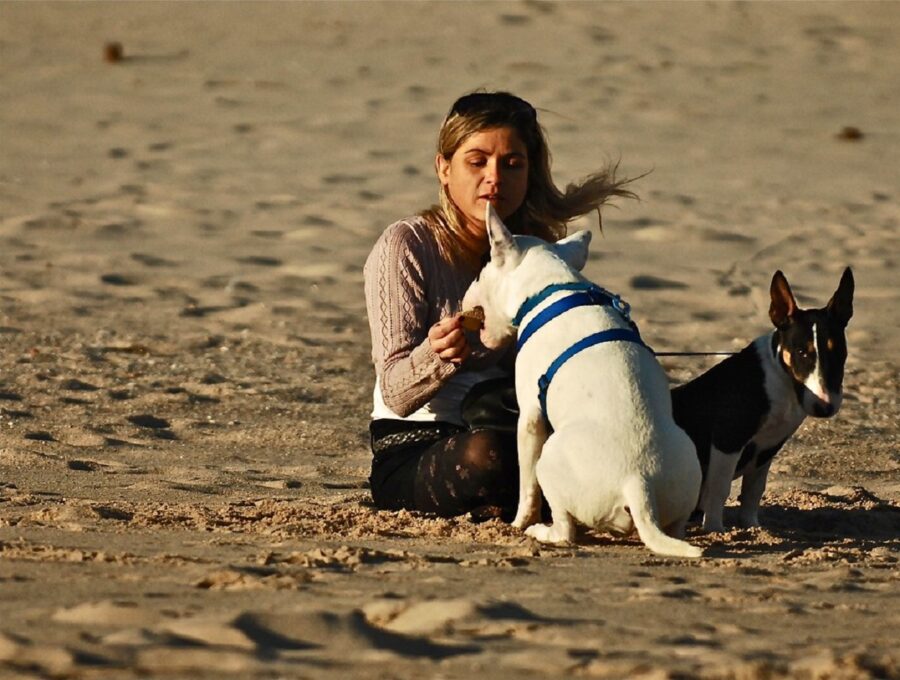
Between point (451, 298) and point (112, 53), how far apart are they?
35.5 ft

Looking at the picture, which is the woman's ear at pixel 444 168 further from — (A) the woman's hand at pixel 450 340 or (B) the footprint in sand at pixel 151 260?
(B) the footprint in sand at pixel 151 260

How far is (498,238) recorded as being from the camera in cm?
533

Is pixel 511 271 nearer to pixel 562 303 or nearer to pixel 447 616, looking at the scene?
pixel 562 303

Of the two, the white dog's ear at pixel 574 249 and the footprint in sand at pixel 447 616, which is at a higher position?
the white dog's ear at pixel 574 249

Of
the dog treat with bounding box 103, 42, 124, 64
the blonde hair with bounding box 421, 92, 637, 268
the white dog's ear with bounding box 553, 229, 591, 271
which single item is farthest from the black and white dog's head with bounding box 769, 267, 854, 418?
the dog treat with bounding box 103, 42, 124, 64

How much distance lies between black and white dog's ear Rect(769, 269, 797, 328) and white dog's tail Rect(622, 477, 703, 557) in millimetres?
1029

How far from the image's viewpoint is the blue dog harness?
5062 mm

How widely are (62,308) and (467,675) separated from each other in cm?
646

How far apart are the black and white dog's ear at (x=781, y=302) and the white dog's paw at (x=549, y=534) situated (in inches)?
42.9

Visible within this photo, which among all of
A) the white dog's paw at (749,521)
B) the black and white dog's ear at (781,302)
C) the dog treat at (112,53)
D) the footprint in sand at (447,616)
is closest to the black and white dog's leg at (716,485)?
the white dog's paw at (749,521)

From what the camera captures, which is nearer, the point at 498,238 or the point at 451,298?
the point at 498,238

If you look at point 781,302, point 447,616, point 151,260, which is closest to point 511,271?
point 781,302

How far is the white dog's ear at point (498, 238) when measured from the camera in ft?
17.5

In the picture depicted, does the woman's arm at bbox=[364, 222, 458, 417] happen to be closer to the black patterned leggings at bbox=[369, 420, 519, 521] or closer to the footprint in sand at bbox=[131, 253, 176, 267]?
the black patterned leggings at bbox=[369, 420, 519, 521]
